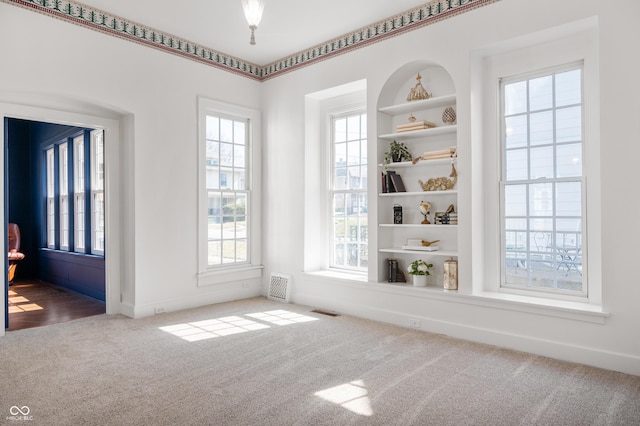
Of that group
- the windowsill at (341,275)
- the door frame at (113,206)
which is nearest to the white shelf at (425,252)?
the windowsill at (341,275)

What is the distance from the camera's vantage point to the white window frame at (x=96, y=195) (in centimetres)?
635

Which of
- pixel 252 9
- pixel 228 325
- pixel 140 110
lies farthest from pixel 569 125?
pixel 140 110

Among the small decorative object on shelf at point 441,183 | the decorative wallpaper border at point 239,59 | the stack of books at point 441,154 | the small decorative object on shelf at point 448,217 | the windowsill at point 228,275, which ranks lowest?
the windowsill at point 228,275

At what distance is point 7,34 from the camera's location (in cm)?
405

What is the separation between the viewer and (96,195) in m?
6.44

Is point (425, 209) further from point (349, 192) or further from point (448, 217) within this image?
point (349, 192)

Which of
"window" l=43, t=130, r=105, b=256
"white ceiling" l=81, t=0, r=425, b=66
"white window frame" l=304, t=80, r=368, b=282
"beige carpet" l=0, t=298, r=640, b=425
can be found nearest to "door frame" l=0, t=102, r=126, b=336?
"beige carpet" l=0, t=298, r=640, b=425

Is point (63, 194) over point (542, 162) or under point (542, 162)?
under

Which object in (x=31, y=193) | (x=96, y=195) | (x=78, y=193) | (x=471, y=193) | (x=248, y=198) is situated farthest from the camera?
(x=31, y=193)

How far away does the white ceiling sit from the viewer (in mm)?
4449

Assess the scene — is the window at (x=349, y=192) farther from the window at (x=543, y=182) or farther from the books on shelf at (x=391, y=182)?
the window at (x=543, y=182)

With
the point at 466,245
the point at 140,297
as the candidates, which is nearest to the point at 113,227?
the point at 140,297

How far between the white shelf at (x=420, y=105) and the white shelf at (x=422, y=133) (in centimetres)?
28

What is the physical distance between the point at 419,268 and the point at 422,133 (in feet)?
4.92
